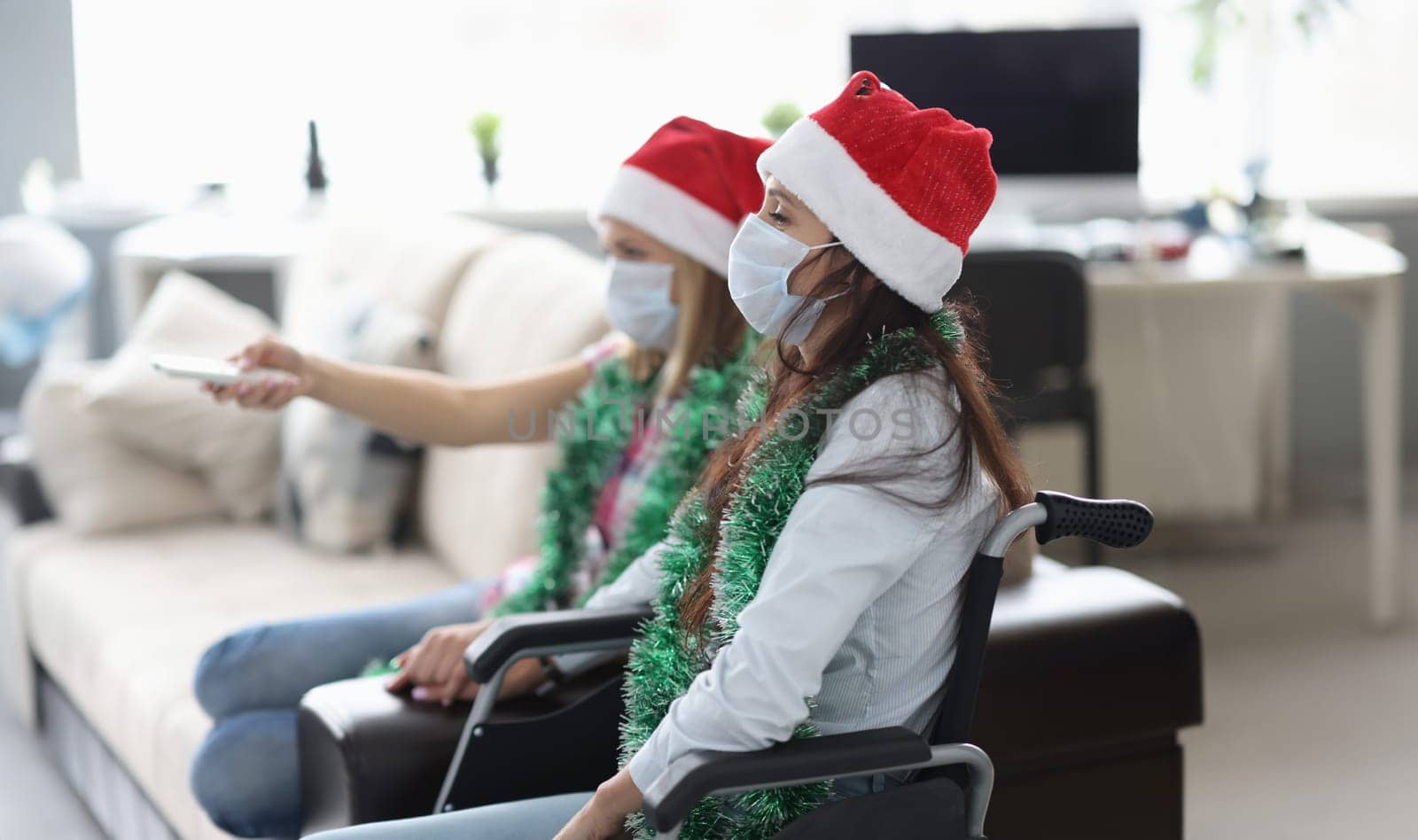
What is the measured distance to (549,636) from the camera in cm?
141

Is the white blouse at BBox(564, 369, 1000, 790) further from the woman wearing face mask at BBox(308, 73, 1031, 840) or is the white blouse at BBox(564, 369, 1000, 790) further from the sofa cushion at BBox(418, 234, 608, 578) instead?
the sofa cushion at BBox(418, 234, 608, 578)

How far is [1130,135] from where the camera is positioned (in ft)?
10.5

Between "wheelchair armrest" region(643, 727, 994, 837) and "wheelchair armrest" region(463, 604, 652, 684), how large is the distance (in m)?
0.36

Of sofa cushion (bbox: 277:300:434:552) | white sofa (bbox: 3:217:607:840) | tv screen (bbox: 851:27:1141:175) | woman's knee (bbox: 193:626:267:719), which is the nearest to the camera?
woman's knee (bbox: 193:626:267:719)

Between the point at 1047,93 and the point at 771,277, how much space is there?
2209mm

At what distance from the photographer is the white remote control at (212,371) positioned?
1513 mm

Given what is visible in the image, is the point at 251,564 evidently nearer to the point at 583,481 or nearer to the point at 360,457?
the point at 360,457

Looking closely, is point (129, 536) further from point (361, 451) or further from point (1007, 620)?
point (1007, 620)

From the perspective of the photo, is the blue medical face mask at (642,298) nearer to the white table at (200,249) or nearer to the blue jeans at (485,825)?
the blue jeans at (485,825)

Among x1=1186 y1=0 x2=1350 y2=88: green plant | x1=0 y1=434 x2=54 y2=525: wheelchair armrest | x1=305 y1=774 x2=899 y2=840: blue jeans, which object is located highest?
x1=1186 y1=0 x2=1350 y2=88: green plant

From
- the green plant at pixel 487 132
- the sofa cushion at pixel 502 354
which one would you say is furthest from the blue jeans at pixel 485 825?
the green plant at pixel 487 132

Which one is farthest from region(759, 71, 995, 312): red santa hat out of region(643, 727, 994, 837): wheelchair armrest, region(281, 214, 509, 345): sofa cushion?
region(281, 214, 509, 345): sofa cushion

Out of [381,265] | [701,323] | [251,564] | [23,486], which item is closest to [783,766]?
[701,323]

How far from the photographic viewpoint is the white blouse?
3.42ft
